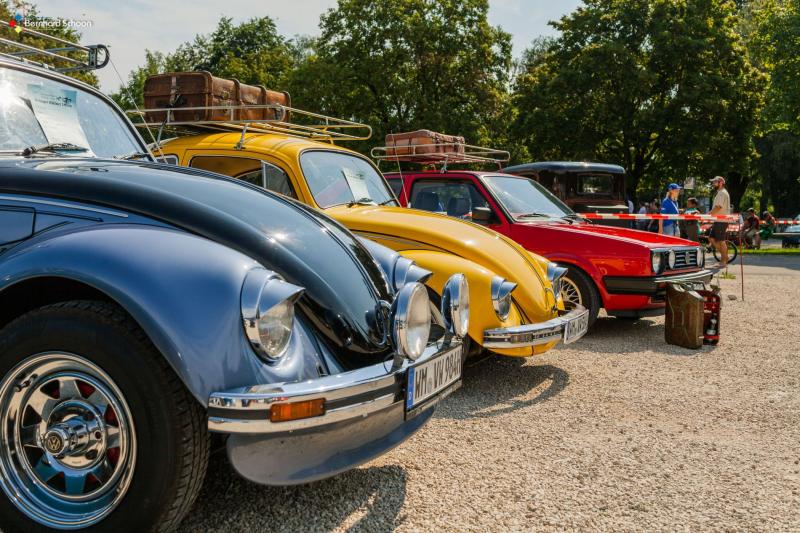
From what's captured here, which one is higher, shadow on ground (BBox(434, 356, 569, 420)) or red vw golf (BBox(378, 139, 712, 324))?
red vw golf (BBox(378, 139, 712, 324))

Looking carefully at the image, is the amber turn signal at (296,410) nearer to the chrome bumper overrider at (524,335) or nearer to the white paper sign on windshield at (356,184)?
the chrome bumper overrider at (524,335)

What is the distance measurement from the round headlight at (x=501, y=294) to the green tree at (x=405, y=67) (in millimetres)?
22101

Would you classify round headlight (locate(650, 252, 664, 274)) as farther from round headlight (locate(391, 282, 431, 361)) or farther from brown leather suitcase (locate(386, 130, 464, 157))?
round headlight (locate(391, 282, 431, 361))

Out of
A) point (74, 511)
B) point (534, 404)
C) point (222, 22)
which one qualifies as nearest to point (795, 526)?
point (534, 404)

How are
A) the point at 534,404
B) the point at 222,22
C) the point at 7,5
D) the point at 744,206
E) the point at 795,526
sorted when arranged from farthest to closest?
the point at 744,206 → the point at 222,22 → the point at 7,5 → the point at 534,404 → the point at 795,526

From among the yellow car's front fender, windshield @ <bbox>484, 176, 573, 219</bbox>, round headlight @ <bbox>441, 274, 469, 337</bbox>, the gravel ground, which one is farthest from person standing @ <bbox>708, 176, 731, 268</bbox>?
round headlight @ <bbox>441, 274, 469, 337</bbox>

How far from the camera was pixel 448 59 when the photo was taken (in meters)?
27.0

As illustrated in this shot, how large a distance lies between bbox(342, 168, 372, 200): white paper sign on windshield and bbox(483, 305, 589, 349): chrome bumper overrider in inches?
75.5

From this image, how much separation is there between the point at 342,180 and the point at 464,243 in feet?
4.26

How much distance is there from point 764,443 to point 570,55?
26261 millimetres

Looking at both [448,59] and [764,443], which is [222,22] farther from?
[764,443]

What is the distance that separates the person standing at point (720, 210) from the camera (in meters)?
11.9

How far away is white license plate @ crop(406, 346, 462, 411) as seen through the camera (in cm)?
257

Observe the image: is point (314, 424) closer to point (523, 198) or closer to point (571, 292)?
point (571, 292)
